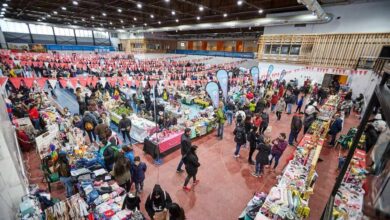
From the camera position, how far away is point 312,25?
16.6 meters

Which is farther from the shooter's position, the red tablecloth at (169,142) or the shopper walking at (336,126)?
the shopper walking at (336,126)

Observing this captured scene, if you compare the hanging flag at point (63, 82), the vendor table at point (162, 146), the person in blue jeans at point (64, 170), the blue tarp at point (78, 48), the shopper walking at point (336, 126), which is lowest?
the vendor table at point (162, 146)

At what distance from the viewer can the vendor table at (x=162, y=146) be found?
6.59 meters

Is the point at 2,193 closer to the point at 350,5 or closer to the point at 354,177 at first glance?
the point at 354,177

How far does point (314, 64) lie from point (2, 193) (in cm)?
2075

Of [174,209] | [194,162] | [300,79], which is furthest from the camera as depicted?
[300,79]

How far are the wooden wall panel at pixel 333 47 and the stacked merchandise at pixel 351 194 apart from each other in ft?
45.2

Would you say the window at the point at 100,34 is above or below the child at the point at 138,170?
above

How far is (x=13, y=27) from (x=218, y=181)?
1810 inches

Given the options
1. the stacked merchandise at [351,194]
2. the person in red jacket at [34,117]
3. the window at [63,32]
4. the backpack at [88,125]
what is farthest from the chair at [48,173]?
the window at [63,32]

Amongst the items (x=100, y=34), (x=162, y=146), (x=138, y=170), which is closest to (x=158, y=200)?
(x=138, y=170)

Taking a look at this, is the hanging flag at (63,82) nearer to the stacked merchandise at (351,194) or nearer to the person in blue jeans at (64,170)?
the person in blue jeans at (64,170)

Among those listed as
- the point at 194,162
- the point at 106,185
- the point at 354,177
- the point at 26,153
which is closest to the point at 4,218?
the point at 106,185

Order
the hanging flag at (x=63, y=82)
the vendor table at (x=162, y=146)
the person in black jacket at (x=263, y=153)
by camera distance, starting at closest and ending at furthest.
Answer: the person in black jacket at (x=263, y=153)
the vendor table at (x=162, y=146)
the hanging flag at (x=63, y=82)
